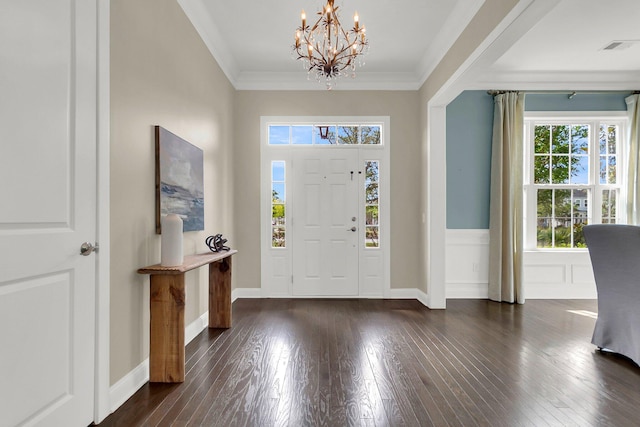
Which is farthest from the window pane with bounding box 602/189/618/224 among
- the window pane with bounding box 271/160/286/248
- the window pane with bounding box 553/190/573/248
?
Result: the window pane with bounding box 271/160/286/248

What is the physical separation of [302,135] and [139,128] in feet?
9.82

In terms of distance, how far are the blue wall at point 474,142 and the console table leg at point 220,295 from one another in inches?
125

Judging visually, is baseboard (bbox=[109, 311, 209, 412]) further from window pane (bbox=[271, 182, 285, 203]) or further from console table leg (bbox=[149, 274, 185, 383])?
window pane (bbox=[271, 182, 285, 203])

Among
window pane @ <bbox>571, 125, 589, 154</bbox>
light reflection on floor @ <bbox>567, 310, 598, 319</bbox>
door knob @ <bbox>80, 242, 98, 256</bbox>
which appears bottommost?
light reflection on floor @ <bbox>567, 310, 598, 319</bbox>

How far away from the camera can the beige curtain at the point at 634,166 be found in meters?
5.07

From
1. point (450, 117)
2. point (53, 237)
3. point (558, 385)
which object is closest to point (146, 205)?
point (53, 237)

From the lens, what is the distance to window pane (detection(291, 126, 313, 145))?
5.22 metres

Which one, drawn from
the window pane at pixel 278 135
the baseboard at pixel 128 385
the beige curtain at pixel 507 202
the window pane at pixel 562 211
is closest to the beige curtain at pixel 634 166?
A: the window pane at pixel 562 211

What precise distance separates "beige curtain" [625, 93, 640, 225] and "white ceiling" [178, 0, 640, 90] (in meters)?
0.42

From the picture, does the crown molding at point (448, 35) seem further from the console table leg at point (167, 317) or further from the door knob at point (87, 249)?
the door knob at point (87, 249)

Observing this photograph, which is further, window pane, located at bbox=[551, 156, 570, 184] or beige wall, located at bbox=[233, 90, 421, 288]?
window pane, located at bbox=[551, 156, 570, 184]

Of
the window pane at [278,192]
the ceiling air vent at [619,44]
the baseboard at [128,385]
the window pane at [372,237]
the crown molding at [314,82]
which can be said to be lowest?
the baseboard at [128,385]

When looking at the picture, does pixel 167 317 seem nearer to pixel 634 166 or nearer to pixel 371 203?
pixel 371 203

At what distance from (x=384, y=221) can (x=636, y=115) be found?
3.73m
